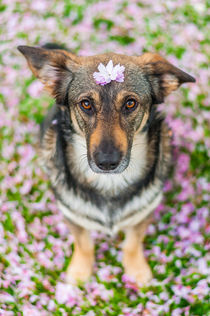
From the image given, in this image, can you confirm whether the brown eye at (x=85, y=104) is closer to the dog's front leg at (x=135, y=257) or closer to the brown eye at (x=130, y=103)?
the brown eye at (x=130, y=103)

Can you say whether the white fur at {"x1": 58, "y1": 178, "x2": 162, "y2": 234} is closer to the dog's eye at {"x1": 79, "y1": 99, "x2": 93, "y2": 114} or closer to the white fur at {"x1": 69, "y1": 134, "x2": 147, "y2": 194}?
the white fur at {"x1": 69, "y1": 134, "x2": 147, "y2": 194}

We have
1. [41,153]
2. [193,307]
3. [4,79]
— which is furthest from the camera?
[4,79]

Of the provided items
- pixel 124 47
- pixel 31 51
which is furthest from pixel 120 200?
pixel 124 47

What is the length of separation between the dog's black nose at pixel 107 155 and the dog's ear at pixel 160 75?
1.88ft

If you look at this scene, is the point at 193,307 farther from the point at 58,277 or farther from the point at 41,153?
the point at 41,153

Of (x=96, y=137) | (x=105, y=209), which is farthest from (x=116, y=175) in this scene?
(x=96, y=137)

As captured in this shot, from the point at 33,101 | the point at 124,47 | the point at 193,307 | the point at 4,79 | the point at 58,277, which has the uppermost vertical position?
the point at 124,47

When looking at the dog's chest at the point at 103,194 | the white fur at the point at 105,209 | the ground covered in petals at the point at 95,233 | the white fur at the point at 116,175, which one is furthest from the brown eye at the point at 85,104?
the ground covered in petals at the point at 95,233

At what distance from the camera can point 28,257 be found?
3.56 meters

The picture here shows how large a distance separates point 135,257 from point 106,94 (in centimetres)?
166

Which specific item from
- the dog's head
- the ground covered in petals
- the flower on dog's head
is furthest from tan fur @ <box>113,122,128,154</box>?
the ground covered in petals

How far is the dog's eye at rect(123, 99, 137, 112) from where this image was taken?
2492 mm

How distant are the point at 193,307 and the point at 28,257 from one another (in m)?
1.53

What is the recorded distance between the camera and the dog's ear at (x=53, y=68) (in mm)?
2510
